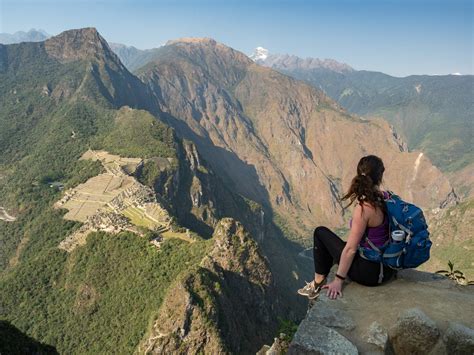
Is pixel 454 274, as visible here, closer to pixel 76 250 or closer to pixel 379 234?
pixel 379 234

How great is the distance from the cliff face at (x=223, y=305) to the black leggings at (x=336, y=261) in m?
35.4

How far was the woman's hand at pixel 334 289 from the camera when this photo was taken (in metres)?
9.66

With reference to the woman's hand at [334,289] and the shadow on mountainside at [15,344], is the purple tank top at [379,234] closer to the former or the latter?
the woman's hand at [334,289]

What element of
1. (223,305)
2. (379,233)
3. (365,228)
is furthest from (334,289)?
(223,305)

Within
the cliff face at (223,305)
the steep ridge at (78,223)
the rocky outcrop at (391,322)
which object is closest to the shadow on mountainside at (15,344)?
the cliff face at (223,305)

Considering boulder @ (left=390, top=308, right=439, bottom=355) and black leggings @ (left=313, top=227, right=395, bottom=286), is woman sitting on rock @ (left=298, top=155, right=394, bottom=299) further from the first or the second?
boulder @ (left=390, top=308, right=439, bottom=355)

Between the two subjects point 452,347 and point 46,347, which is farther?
point 46,347

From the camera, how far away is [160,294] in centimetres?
5284

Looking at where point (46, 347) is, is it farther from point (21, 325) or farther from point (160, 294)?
point (21, 325)

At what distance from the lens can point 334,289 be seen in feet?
31.9

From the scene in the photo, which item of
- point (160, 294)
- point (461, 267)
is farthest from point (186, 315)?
point (461, 267)

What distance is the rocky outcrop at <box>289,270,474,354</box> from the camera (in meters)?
7.72

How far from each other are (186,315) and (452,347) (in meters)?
39.6

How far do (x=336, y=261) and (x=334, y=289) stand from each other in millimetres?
1380
